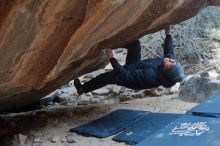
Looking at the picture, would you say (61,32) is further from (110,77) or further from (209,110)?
(110,77)

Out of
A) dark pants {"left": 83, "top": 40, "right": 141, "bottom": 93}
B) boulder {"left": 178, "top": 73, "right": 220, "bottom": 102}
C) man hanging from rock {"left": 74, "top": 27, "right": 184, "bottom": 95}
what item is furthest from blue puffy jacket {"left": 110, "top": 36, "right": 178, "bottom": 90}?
boulder {"left": 178, "top": 73, "right": 220, "bottom": 102}

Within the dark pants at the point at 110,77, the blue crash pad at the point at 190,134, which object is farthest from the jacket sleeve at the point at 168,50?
the blue crash pad at the point at 190,134

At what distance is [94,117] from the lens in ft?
18.3

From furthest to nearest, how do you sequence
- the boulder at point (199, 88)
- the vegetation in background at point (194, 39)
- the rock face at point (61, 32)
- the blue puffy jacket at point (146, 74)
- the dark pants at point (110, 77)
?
the vegetation in background at point (194, 39) → the boulder at point (199, 88) → the dark pants at point (110, 77) → the blue puffy jacket at point (146, 74) → the rock face at point (61, 32)

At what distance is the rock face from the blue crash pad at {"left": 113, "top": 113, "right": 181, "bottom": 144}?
95 centimetres

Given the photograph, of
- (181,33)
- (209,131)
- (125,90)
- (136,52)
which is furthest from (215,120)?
(181,33)

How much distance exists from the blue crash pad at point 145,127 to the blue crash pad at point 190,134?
129 cm

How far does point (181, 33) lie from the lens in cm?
902

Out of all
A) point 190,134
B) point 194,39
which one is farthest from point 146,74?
point 194,39

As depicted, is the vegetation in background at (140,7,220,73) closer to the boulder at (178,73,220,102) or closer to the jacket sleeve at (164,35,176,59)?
the boulder at (178,73,220,102)

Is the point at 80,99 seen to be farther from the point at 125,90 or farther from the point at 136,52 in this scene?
the point at 136,52

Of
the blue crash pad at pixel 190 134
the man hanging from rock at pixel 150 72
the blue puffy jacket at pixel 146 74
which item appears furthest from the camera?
the blue puffy jacket at pixel 146 74

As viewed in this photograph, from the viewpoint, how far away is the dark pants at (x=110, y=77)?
5656 millimetres

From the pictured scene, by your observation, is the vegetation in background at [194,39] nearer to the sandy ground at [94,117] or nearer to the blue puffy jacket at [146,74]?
the sandy ground at [94,117]
